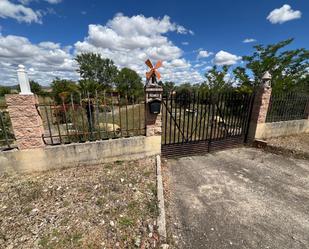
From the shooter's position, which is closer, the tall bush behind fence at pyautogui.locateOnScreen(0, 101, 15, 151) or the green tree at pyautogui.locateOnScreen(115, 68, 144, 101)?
the tall bush behind fence at pyautogui.locateOnScreen(0, 101, 15, 151)

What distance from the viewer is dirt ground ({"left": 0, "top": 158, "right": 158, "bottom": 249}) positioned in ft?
7.16

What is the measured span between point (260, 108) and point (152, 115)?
399cm

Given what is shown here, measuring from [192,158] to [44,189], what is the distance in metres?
3.82

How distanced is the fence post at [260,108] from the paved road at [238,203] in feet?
4.13

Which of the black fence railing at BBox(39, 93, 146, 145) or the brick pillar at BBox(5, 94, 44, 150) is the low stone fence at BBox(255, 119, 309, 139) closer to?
the black fence railing at BBox(39, 93, 146, 145)

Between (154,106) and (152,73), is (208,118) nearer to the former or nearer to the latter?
(154,106)

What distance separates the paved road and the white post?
370 centimetres

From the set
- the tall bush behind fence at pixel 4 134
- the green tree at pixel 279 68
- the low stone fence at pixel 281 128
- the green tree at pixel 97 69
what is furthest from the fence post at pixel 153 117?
the green tree at pixel 97 69

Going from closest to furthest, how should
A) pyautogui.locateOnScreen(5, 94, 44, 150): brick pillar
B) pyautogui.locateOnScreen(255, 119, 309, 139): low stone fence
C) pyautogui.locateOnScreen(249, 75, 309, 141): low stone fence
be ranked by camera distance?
pyautogui.locateOnScreen(5, 94, 44, 150): brick pillar < pyautogui.locateOnScreen(249, 75, 309, 141): low stone fence < pyautogui.locateOnScreen(255, 119, 309, 139): low stone fence

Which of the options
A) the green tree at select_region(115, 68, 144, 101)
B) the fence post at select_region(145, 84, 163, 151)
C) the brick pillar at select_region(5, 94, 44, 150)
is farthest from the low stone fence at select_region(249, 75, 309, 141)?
the green tree at select_region(115, 68, 144, 101)

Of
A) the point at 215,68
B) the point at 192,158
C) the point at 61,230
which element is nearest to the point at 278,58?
the point at 215,68

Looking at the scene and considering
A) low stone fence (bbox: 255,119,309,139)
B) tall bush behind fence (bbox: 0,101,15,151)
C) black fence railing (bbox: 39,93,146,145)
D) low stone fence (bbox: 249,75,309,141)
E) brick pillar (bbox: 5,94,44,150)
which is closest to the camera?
brick pillar (bbox: 5,94,44,150)

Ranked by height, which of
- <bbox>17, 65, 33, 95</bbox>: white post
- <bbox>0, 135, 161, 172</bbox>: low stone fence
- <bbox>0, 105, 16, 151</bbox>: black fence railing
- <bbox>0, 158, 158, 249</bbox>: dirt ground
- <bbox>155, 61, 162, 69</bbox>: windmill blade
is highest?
<bbox>155, 61, 162, 69</bbox>: windmill blade

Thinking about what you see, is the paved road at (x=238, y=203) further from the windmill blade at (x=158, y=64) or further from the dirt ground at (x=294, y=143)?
the windmill blade at (x=158, y=64)
